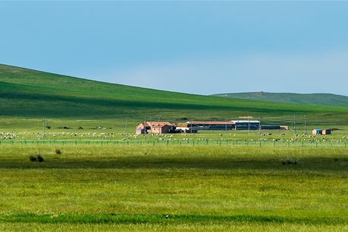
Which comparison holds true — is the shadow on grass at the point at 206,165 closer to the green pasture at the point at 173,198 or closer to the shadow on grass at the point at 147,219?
the green pasture at the point at 173,198

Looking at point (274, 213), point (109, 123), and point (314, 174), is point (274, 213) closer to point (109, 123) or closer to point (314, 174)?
point (314, 174)

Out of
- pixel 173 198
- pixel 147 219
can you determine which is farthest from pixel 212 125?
pixel 147 219

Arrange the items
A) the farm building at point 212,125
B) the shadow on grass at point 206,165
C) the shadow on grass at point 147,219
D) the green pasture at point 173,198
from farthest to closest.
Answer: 1. the farm building at point 212,125
2. the shadow on grass at point 206,165
3. the shadow on grass at point 147,219
4. the green pasture at point 173,198

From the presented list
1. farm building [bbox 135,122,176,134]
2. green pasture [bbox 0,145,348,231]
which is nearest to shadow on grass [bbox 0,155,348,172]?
green pasture [bbox 0,145,348,231]

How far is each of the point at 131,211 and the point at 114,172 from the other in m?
18.6

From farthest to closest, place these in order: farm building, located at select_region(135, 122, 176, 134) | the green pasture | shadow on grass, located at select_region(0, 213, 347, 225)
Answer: farm building, located at select_region(135, 122, 176, 134)
shadow on grass, located at select_region(0, 213, 347, 225)
the green pasture

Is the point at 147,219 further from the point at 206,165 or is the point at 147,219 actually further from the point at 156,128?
the point at 156,128

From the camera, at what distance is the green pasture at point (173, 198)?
25.5 metres

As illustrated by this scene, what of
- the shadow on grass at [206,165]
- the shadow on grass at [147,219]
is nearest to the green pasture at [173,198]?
the shadow on grass at [147,219]

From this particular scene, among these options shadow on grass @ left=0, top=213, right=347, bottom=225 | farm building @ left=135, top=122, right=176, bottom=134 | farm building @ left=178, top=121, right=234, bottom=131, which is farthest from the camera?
farm building @ left=178, top=121, right=234, bottom=131

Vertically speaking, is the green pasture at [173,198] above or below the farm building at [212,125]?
below

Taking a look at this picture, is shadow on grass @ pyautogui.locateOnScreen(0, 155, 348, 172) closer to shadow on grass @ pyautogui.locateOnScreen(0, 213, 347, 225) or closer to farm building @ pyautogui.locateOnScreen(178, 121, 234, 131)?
shadow on grass @ pyautogui.locateOnScreen(0, 213, 347, 225)

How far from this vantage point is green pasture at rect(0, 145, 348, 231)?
2548cm

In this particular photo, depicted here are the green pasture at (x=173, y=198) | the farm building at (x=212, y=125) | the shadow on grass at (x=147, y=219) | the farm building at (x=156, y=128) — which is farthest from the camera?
the farm building at (x=212, y=125)
